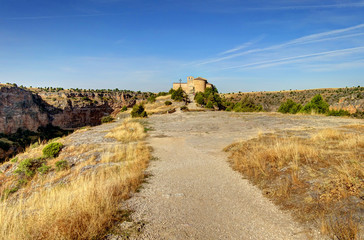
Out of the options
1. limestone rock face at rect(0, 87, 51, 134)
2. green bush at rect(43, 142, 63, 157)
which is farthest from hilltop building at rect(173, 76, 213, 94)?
green bush at rect(43, 142, 63, 157)

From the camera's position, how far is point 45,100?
295 ft

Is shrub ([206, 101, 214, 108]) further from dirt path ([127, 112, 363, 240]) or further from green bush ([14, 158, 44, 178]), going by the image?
dirt path ([127, 112, 363, 240])

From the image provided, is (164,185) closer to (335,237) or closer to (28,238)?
(28,238)

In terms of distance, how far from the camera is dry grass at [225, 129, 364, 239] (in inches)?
125

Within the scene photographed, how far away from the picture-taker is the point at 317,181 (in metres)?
4.52

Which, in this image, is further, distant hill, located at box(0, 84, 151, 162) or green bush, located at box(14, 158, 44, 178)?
distant hill, located at box(0, 84, 151, 162)

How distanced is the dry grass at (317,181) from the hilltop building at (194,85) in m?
62.3

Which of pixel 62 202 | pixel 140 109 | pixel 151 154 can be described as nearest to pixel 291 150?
pixel 151 154

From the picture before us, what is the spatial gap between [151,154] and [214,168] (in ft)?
11.8

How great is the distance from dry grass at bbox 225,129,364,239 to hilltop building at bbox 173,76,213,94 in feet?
204

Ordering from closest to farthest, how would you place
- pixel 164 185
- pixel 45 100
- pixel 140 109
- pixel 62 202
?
1. pixel 62 202
2. pixel 164 185
3. pixel 140 109
4. pixel 45 100

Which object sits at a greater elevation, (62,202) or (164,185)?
(62,202)

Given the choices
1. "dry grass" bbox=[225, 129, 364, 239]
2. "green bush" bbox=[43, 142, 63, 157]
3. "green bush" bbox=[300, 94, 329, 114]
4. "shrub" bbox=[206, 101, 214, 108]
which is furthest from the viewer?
"shrub" bbox=[206, 101, 214, 108]

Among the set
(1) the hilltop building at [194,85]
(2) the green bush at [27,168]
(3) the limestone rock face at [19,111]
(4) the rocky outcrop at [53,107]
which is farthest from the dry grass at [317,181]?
(4) the rocky outcrop at [53,107]
